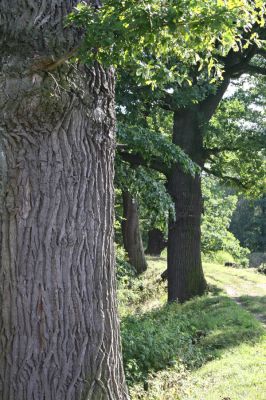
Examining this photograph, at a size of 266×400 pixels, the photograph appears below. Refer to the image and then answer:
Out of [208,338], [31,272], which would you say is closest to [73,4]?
[31,272]

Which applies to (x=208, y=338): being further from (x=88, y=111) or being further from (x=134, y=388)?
(x=88, y=111)

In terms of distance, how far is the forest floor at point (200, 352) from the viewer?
22.7 ft

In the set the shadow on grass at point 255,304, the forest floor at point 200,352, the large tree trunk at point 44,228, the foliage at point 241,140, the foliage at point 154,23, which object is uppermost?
the foliage at point 241,140

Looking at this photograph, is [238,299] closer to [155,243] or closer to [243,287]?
[243,287]

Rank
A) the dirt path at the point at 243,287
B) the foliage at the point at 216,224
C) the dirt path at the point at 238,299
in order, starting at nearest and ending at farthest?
the dirt path at the point at 238,299, the dirt path at the point at 243,287, the foliage at the point at 216,224

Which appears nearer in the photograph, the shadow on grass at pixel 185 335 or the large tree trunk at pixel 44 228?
the large tree trunk at pixel 44 228

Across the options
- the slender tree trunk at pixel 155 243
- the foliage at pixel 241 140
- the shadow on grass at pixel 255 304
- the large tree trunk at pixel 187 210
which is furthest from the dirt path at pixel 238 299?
the slender tree trunk at pixel 155 243

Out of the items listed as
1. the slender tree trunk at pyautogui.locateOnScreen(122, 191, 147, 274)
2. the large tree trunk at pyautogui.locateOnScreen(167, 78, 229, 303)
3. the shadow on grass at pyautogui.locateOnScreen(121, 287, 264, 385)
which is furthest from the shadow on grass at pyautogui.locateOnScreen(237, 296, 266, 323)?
the slender tree trunk at pyautogui.locateOnScreen(122, 191, 147, 274)

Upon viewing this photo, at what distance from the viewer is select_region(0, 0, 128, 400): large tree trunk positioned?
14.4 ft

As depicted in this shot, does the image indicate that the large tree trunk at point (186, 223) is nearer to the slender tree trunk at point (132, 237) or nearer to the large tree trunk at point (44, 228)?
the slender tree trunk at point (132, 237)

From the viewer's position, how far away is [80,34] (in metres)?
4.52

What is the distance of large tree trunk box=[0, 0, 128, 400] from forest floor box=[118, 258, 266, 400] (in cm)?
250

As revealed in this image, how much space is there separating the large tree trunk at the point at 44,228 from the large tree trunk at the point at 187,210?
1089 centimetres

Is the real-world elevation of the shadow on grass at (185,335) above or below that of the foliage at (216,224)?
below
